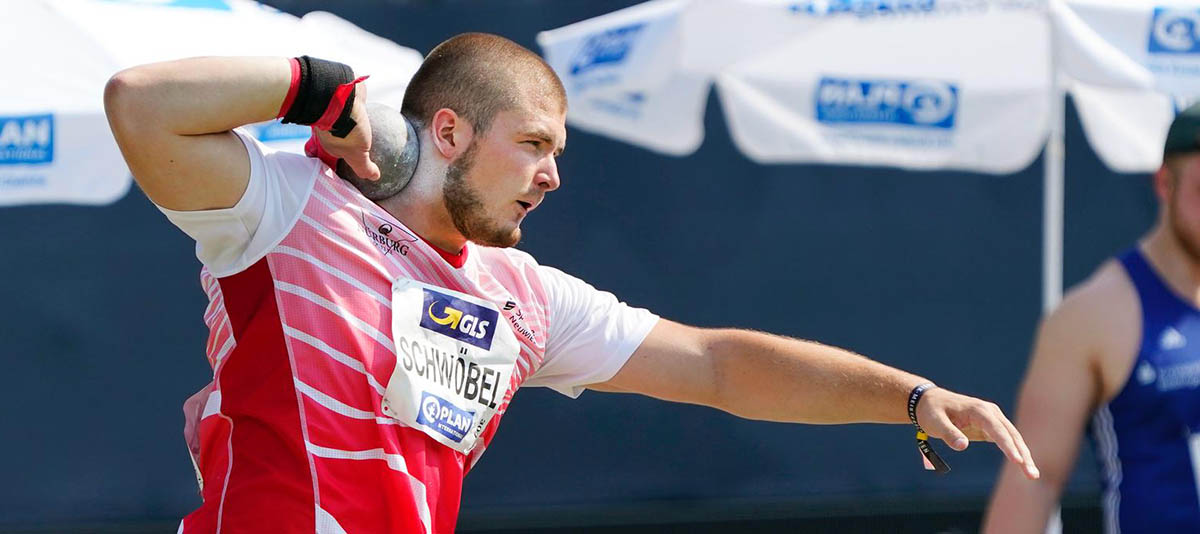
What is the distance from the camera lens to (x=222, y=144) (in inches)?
95.7

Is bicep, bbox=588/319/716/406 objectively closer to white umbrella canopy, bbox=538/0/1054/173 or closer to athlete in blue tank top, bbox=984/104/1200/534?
athlete in blue tank top, bbox=984/104/1200/534

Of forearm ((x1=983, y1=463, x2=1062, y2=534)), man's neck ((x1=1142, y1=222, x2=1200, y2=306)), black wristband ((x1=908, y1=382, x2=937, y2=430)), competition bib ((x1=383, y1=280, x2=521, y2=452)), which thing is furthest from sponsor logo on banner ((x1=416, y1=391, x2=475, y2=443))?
man's neck ((x1=1142, y1=222, x2=1200, y2=306))

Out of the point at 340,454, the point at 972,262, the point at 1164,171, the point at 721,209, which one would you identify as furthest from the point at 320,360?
the point at 972,262

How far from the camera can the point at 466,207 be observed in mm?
2820

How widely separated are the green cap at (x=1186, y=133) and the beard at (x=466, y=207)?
1525mm

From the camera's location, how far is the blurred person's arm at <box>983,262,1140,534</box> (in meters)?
3.14

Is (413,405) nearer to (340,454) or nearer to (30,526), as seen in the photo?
(340,454)

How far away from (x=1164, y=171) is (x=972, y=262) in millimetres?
4812

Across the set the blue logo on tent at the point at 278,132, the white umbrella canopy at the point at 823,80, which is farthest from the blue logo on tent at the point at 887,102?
the blue logo on tent at the point at 278,132

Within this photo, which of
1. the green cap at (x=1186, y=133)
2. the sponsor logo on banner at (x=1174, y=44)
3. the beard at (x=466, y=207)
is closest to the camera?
the beard at (x=466, y=207)

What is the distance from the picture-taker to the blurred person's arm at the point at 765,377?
298 cm

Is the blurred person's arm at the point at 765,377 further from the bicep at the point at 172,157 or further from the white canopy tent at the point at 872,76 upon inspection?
the white canopy tent at the point at 872,76

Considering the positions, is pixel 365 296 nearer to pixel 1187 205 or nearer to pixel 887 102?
pixel 1187 205

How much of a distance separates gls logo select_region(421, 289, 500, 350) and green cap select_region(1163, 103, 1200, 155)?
→ 1.57 meters
